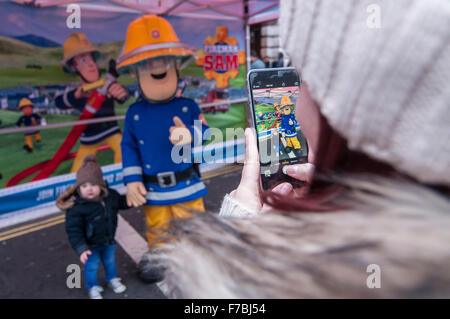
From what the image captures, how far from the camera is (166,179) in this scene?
2189mm

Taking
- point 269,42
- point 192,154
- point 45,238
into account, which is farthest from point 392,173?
point 269,42

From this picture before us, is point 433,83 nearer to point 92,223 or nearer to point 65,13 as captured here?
point 92,223

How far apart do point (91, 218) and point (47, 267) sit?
34.8 inches

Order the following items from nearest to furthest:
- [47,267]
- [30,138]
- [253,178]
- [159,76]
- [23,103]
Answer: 1. [253,178]
2. [159,76]
3. [47,267]
4. [23,103]
5. [30,138]

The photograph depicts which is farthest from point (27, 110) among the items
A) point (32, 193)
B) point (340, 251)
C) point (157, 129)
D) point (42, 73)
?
point (340, 251)

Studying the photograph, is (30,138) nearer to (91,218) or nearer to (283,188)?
(91,218)

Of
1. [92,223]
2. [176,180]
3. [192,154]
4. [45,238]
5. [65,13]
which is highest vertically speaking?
[65,13]

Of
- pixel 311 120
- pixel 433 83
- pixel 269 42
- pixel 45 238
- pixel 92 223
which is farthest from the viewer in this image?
pixel 269 42

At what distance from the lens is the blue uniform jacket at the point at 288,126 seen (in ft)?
3.19

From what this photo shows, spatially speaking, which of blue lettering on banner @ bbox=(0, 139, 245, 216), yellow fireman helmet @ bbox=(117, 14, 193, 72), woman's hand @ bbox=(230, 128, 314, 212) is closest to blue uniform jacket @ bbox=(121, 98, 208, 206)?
yellow fireman helmet @ bbox=(117, 14, 193, 72)

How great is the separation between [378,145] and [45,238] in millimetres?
3265
